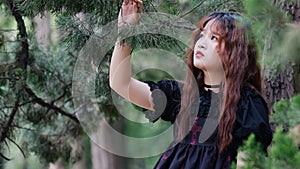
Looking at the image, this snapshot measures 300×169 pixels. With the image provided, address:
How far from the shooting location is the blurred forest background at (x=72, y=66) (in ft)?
3.95

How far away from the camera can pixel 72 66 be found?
3639 mm

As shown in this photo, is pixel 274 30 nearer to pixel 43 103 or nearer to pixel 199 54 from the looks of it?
pixel 199 54

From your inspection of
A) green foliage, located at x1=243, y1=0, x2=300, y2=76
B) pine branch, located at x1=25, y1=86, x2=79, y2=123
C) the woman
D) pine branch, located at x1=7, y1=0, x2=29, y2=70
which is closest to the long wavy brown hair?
the woman

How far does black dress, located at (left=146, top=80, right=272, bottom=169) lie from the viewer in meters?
1.59

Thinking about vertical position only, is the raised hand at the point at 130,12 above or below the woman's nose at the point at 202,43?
above

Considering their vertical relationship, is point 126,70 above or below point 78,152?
above

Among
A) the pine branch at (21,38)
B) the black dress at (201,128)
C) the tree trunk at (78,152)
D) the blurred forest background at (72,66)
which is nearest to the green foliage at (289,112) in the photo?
the blurred forest background at (72,66)

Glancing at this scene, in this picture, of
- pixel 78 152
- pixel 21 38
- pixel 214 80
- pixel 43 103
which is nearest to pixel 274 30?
pixel 214 80

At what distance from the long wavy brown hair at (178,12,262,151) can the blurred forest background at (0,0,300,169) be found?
53 millimetres

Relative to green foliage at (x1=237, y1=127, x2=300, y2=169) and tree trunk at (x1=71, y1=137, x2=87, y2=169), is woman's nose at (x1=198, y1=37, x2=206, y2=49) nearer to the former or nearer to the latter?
green foliage at (x1=237, y1=127, x2=300, y2=169)

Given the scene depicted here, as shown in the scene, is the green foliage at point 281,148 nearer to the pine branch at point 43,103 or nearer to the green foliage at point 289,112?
the green foliage at point 289,112

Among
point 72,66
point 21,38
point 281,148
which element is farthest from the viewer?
point 72,66

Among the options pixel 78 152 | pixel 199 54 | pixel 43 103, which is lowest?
pixel 78 152

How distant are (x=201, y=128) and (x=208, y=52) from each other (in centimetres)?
24
